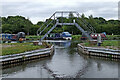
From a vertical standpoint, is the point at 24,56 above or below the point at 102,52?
below

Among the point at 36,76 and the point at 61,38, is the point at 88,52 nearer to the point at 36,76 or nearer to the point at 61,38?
the point at 36,76

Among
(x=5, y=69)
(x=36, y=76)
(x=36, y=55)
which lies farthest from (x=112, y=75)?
(x=36, y=55)

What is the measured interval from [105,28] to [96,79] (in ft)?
214

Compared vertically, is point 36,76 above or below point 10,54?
below

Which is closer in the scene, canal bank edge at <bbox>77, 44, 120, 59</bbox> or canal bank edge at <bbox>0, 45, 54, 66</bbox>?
canal bank edge at <bbox>0, 45, 54, 66</bbox>

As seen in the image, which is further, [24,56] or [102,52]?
[102,52]

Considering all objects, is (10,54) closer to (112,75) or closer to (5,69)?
(5,69)

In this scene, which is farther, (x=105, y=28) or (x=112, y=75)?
(x=105, y=28)

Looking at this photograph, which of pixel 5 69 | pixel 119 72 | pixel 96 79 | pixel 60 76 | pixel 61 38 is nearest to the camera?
pixel 96 79

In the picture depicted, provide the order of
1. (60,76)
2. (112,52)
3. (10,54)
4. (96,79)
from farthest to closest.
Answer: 1. (112,52)
2. (10,54)
3. (60,76)
4. (96,79)

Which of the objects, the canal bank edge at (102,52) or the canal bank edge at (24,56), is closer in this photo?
the canal bank edge at (24,56)

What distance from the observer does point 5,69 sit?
15125 millimetres

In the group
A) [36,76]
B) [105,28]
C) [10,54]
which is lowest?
[36,76]

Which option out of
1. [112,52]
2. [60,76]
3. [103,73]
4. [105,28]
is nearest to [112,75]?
[103,73]
